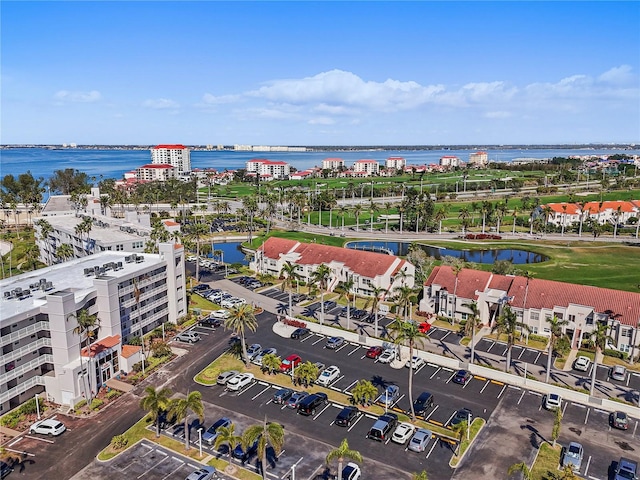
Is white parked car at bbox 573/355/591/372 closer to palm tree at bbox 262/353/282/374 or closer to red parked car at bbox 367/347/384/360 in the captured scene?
red parked car at bbox 367/347/384/360

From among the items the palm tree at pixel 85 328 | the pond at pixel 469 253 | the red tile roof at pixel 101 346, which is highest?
the palm tree at pixel 85 328

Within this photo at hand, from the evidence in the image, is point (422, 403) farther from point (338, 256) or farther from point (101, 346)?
point (338, 256)

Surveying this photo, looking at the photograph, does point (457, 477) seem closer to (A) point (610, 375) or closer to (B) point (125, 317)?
(A) point (610, 375)

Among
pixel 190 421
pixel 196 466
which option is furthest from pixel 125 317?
pixel 196 466

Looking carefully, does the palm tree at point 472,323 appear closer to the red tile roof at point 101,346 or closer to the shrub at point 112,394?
the shrub at point 112,394

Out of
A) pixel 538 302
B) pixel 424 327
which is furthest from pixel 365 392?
pixel 538 302

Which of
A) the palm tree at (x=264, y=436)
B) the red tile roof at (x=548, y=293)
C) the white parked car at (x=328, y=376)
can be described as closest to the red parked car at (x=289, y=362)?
the white parked car at (x=328, y=376)
